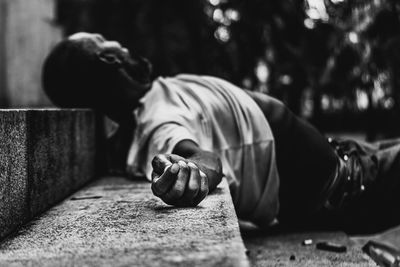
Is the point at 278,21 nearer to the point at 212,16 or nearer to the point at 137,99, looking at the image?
the point at 212,16

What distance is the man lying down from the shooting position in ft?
8.59

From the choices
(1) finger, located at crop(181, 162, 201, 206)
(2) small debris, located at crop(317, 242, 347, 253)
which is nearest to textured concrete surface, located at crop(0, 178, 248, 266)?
(1) finger, located at crop(181, 162, 201, 206)

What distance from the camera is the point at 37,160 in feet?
6.48

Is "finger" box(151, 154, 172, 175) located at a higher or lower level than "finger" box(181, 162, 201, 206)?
higher

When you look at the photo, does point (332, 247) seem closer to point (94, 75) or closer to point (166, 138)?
point (166, 138)

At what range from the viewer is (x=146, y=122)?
2.57 metres

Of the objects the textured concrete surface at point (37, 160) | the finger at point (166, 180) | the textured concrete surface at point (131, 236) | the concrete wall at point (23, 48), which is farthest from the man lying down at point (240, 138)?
the concrete wall at point (23, 48)

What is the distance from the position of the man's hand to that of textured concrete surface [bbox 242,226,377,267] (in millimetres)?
620

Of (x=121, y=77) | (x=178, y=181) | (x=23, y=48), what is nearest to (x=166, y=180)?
(x=178, y=181)

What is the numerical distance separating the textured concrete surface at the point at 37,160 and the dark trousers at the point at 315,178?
102 centimetres

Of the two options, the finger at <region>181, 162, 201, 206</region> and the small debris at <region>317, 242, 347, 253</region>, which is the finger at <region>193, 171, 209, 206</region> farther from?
the small debris at <region>317, 242, 347, 253</region>

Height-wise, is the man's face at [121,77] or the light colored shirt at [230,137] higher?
the man's face at [121,77]

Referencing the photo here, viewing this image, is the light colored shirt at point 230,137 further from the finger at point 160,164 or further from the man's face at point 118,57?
the finger at point 160,164

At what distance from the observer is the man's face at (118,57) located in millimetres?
2861
